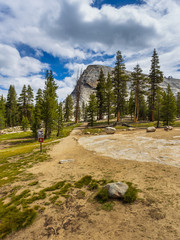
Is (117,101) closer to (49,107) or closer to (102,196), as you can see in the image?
(49,107)

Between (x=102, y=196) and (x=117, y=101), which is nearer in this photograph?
(x=102, y=196)

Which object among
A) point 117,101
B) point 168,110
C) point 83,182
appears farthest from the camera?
point 117,101

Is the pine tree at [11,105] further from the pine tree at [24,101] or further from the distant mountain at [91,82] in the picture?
the distant mountain at [91,82]

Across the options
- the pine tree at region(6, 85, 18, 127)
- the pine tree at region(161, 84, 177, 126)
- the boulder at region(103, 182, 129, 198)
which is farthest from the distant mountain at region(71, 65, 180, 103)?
the boulder at region(103, 182, 129, 198)

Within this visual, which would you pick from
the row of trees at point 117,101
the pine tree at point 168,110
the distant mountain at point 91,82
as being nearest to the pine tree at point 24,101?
the row of trees at point 117,101

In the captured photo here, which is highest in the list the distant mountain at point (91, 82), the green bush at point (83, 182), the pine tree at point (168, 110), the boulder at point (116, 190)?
the distant mountain at point (91, 82)

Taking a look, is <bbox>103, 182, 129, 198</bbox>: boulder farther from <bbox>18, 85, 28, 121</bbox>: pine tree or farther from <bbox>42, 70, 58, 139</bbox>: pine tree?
<bbox>18, 85, 28, 121</bbox>: pine tree

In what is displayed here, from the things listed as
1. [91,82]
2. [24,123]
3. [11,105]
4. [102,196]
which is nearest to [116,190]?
[102,196]

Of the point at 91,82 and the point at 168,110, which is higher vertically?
the point at 91,82

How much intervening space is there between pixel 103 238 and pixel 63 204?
258 centimetres

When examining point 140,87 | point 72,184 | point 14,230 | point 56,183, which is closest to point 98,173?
point 72,184

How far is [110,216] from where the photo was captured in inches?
182

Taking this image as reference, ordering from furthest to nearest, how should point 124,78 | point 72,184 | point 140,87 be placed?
point 140,87 → point 124,78 → point 72,184

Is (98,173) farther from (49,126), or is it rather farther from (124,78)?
(124,78)
